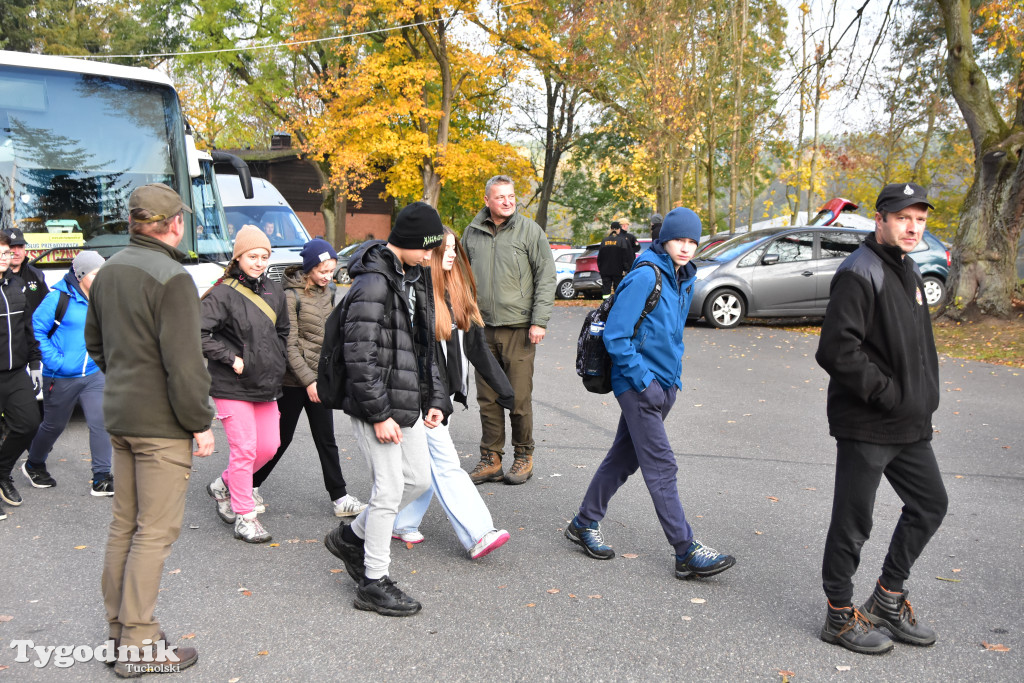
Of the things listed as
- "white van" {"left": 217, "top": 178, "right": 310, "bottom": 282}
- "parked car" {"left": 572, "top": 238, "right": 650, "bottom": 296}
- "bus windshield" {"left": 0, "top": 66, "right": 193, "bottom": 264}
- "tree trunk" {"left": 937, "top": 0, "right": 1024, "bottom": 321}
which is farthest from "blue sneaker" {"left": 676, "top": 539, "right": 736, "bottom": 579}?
"parked car" {"left": 572, "top": 238, "right": 650, "bottom": 296}

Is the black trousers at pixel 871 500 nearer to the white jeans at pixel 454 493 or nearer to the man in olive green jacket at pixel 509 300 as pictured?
the white jeans at pixel 454 493

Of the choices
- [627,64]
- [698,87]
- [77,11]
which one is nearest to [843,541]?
[698,87]

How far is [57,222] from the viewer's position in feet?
26.6

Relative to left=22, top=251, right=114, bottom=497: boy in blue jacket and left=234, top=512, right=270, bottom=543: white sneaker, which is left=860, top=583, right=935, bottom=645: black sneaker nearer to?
left=234, top=512, right=270, bottom=543: white sneaker

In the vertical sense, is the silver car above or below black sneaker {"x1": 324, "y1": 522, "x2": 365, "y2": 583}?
above

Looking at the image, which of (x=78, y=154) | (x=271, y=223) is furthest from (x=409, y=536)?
(x=271, y=223)

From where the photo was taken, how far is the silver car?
15023 millimetres

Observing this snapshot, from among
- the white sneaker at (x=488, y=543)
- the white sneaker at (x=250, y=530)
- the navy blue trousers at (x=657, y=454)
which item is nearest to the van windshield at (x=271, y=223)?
the white sneaker at (x=250, y=530)

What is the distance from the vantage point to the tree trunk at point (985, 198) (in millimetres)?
13906

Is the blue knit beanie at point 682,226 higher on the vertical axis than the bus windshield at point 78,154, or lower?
lower

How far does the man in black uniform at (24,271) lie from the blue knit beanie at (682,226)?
167 inches

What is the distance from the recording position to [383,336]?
3.78m

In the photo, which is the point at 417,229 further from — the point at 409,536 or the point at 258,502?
the point at 258,502

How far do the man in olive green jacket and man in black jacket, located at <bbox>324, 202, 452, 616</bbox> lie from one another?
6.69 ft
